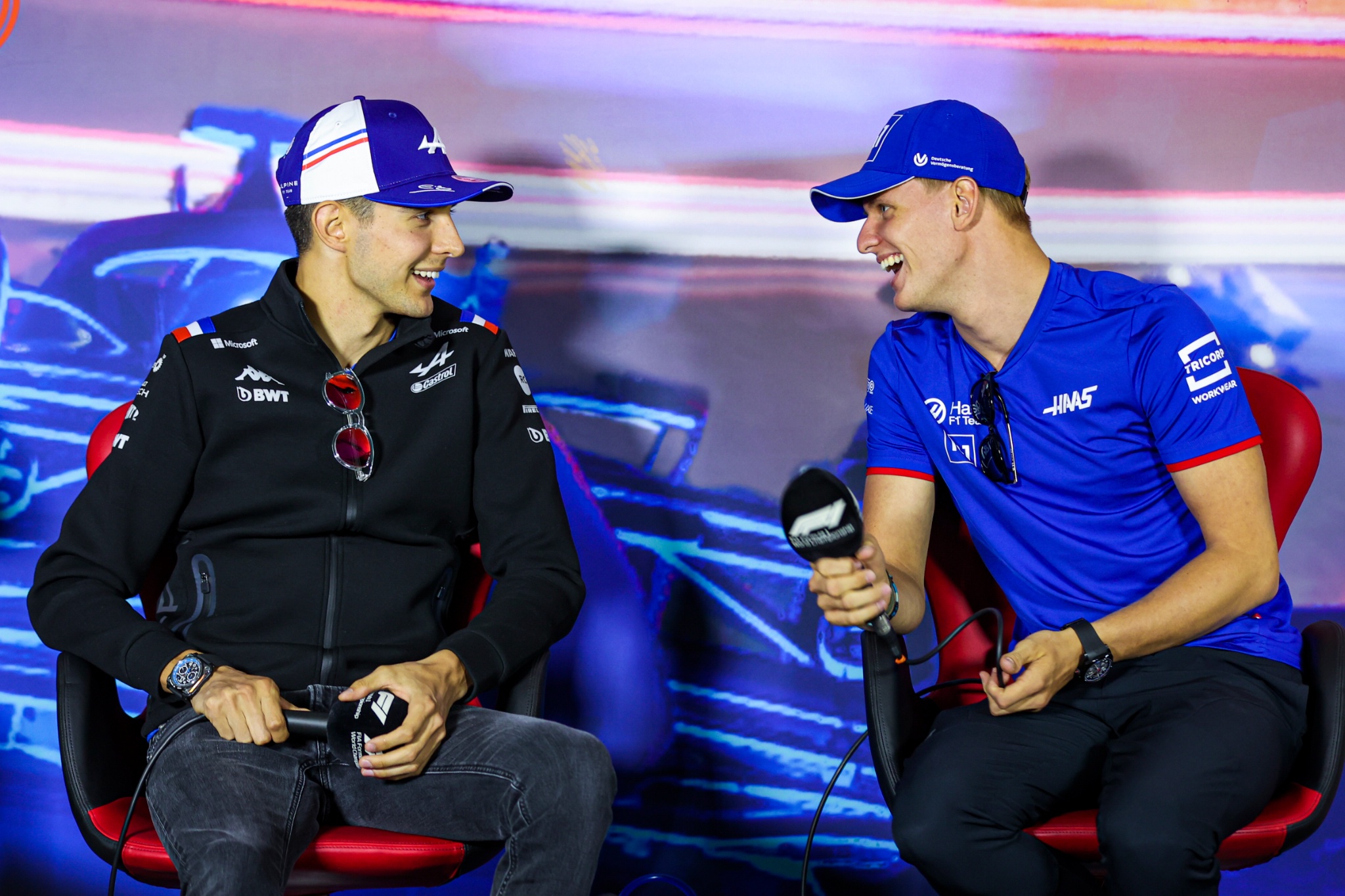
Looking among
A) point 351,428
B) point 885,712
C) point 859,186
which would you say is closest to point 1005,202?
point 859,186

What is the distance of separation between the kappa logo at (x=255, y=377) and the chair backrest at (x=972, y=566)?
1.27 metres

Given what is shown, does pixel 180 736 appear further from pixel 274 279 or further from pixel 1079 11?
pixel 1079 11

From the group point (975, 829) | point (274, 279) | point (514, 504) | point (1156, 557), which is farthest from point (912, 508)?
point (274, 279)

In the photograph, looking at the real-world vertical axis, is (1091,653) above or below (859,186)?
below

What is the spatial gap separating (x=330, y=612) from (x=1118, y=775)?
4.33 ft

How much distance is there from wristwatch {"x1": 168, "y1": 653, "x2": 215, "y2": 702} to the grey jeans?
0.07 m

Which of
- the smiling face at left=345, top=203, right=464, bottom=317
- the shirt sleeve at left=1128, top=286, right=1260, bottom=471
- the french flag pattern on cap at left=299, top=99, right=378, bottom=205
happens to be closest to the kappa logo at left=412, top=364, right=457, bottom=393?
the smiling face at left=345, top=203, right=464, bottom=317

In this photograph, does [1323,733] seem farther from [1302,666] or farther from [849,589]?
[849,589]

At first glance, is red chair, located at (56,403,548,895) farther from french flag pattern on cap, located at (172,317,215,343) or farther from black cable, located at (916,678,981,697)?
black cable, located at (916,678,981,697)

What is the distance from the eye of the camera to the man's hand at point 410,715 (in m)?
1.69

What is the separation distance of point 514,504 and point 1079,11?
180cm

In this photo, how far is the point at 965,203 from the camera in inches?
79.1

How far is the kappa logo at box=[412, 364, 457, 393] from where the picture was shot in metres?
2.08

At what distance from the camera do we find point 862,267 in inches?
107
